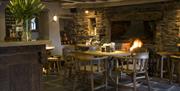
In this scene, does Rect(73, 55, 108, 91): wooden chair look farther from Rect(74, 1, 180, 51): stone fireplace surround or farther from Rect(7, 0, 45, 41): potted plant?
Rect(74, 1, 180, 51): stone fireplace surround

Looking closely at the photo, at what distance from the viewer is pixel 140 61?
15.9ft

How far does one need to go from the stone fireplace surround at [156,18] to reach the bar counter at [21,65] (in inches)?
164

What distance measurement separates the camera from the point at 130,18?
761 centimetres

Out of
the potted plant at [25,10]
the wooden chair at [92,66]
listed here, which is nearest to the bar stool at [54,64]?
the wooden chair at [92,66]

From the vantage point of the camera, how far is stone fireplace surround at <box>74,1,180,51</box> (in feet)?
21.7

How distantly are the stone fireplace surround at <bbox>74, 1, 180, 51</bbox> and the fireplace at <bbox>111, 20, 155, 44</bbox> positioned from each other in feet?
0.40

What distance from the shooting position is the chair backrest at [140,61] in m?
4.74

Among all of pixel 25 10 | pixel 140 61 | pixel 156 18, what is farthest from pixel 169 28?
pixel 25 10

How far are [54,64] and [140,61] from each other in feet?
11.4

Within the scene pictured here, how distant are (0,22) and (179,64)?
5455mm

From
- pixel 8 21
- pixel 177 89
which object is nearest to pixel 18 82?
pixel 177 89

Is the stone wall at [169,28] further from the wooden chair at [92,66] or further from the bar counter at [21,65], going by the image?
the bar counter at [21,65]

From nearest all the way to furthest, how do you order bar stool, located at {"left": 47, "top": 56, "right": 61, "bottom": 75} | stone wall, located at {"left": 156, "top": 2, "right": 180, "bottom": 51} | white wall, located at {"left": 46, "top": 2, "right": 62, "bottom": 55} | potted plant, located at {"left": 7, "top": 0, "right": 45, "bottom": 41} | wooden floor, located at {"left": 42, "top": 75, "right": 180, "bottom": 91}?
potted plant, located at {"left": 7, "top": 0, "right": 45, "bottom": 41} < wooden floor, located at {"left": 42, "top": 75, "right": 180, "bottom": 91} < stone wall, located at {"left": 156, "top": 2, "right": 180, "bottom": 51} < bar stool, located at {"left": 47, "top": 56, "right": 61, "bottom": 75} < white wall, located at {"left": 46, "top": 2, "right": 62, "bottom": 55}

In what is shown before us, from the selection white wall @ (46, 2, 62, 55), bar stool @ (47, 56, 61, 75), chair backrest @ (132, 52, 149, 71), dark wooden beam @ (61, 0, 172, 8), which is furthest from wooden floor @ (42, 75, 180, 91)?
white wall @ (46, 2, 62, 55)
